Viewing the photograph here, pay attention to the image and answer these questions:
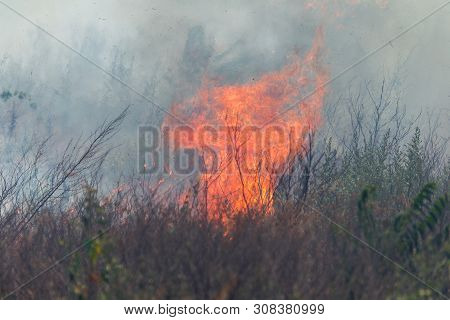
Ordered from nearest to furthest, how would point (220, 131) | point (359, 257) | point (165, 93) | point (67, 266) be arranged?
point (359, 257)
point (67, 266)
point (220, 131)
point (165, 93)

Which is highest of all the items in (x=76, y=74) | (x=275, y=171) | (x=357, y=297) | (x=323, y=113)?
(x=76, y=74)

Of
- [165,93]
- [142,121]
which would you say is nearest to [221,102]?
[165,93]

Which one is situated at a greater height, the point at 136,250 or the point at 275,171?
the point at 275,171

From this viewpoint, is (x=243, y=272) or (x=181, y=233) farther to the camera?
(x=181, y=233)

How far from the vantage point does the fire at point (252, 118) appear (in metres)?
14.6

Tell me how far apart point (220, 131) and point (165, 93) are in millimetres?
5575

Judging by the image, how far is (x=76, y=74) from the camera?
27.3 metres

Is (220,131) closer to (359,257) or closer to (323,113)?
(323,113)

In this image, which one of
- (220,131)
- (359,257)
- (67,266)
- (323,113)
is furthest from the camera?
(323,113)

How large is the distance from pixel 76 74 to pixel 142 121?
4.11 metres

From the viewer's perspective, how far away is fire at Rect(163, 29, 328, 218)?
14.6m

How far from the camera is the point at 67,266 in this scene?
24.3 ft

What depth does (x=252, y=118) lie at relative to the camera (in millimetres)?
16266

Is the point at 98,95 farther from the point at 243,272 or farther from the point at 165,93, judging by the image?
the point at 243,272
